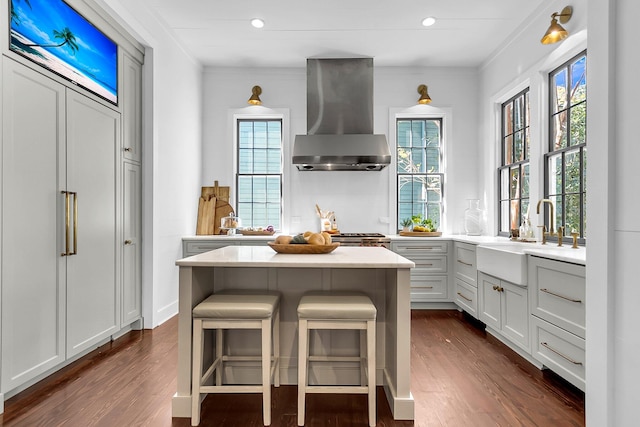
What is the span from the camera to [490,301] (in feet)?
10.8

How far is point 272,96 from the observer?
4.80m

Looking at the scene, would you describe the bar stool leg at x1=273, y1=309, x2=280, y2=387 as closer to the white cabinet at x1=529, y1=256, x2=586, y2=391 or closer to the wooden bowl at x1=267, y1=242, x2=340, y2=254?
the wooden bowl at x1=267, y1=242, x2=340, y2=254

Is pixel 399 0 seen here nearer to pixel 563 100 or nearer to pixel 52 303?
pixel 563 100

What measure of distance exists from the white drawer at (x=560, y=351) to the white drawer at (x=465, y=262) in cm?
109

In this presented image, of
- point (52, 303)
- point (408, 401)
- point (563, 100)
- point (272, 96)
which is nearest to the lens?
point (408, 401)

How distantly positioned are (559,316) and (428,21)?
289 centimetres

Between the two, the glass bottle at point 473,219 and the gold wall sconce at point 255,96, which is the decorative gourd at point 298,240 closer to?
the gold wall sconce at point 255,96

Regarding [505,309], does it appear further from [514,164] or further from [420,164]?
[420,164]

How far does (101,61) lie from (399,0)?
8.42ft

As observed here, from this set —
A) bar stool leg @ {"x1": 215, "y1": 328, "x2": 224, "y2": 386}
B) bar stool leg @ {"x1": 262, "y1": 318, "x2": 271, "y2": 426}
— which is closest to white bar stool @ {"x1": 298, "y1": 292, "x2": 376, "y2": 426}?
bar stool leg @ {"x1": 262, "y1": 318, "x2": 271, "y2": 426}

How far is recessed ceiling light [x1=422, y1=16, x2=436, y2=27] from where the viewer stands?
3.55 m

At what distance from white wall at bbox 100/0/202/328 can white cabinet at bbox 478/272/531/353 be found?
10.3 ft

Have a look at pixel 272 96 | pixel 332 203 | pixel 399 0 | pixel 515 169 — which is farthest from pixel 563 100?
pixel 272 96

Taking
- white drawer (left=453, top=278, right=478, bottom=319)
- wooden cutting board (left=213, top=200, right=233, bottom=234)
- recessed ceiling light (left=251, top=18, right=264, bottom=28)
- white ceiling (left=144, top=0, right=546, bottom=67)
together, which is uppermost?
white ceiling (left=144, top=0, right=546, bottom=67)
